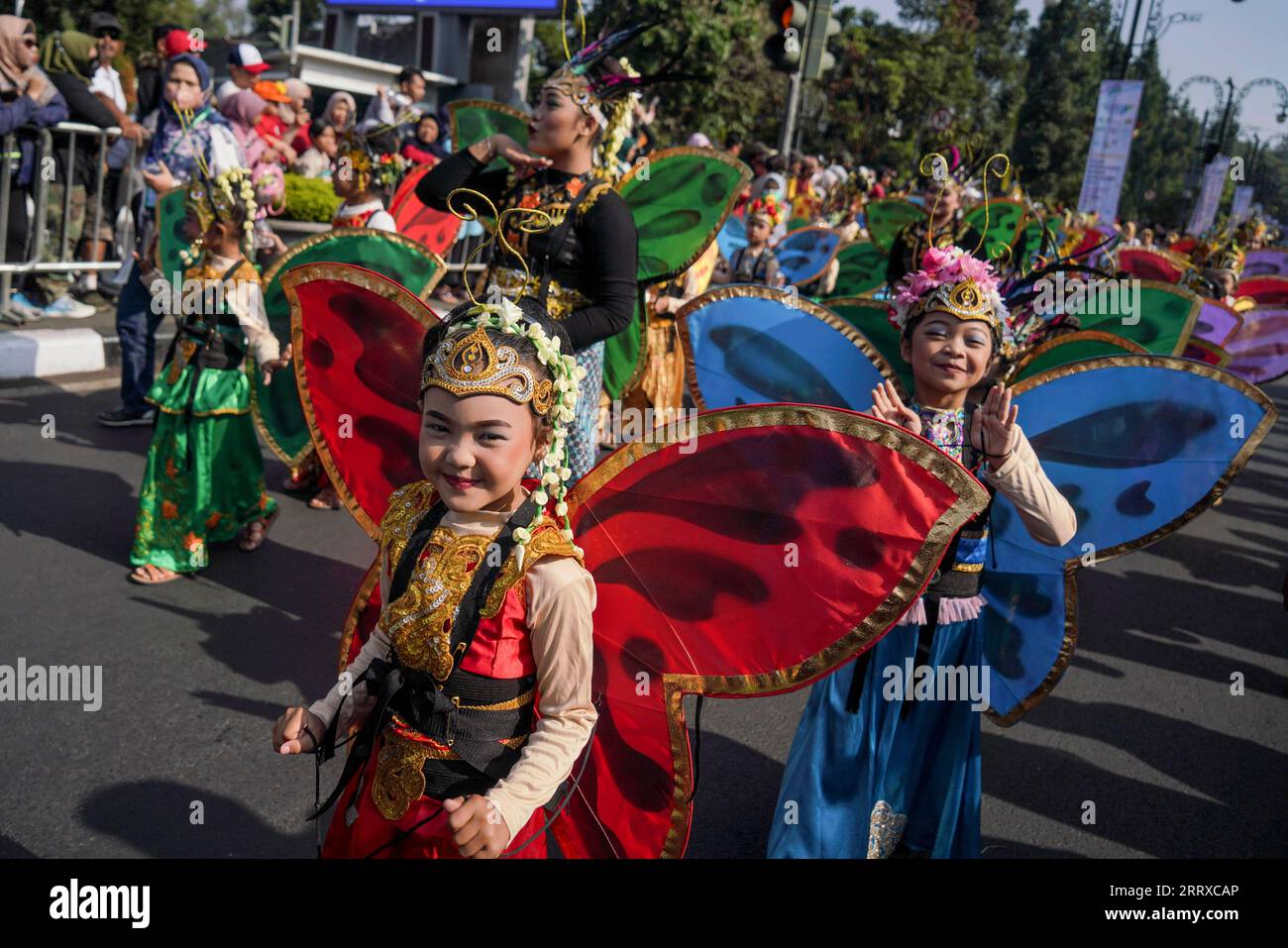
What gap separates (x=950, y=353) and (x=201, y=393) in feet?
11.0

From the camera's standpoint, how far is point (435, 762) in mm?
1932

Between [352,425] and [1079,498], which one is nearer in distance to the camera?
[352,425]

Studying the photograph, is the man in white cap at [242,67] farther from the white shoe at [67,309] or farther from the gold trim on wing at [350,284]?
the gold trim on wing at [350,284]

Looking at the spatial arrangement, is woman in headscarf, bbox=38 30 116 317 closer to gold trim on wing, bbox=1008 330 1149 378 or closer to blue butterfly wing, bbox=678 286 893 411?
blue butterfly wing, bbox=678 286 893 411

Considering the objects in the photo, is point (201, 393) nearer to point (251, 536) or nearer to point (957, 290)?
point (251, 536)

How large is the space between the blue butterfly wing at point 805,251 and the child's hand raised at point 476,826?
7444mm

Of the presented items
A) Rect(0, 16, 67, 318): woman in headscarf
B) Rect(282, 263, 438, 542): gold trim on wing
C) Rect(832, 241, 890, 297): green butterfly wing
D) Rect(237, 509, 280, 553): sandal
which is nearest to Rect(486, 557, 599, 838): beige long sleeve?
Rect(282, 263, 438, 542): gold trim on wing

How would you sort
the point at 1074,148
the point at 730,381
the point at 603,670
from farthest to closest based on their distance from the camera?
the point at 1074,148
the point at 730,381
the point at 603,670

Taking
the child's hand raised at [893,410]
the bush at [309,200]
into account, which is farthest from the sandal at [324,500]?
the bush at [309,200]

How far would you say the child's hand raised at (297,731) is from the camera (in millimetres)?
1922

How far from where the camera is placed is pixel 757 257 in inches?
321
